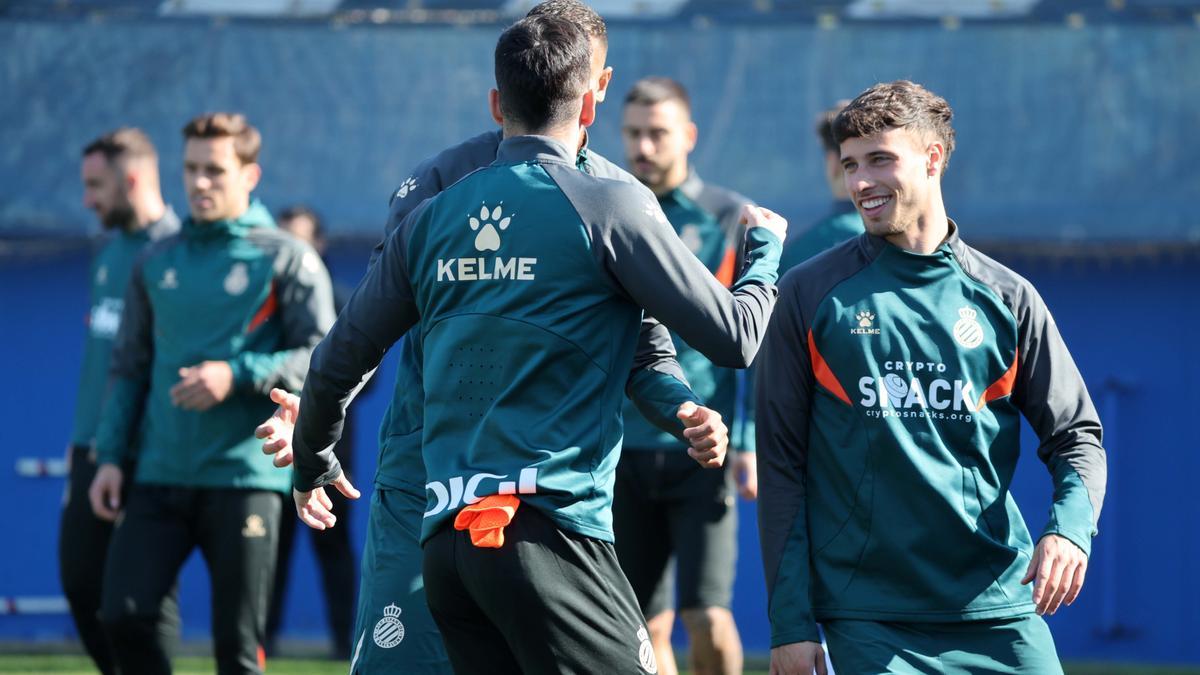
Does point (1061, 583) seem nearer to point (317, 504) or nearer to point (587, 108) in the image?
point (587, 108)

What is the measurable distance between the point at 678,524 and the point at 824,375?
249cm

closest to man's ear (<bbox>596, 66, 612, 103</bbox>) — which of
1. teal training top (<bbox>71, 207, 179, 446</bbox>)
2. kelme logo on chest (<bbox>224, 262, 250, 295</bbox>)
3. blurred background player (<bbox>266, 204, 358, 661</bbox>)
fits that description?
kelme logo on chest (<bbox>224, 262, 250, 295</bbox>)

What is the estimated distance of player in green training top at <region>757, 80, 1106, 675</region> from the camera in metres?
3.99

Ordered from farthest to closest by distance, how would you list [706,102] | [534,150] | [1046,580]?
1. [706,102]
2. [1046,580]
3. [534,150]

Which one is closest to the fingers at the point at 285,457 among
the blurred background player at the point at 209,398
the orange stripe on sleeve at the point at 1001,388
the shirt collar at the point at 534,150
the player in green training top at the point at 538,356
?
the player in green training top at the point at 538,356

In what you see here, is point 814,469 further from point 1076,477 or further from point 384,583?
point 384,583

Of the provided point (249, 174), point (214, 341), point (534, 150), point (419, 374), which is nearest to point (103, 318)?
point (249, 174)

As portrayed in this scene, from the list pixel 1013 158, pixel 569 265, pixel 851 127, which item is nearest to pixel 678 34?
pixel 1013 158

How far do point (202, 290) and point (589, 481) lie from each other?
346 cm

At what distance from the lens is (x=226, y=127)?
669 centimetres

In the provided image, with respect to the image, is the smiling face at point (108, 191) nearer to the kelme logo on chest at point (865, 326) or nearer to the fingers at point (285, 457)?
the fingers at point (285, 457)

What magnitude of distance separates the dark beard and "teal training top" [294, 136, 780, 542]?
15.8 feet

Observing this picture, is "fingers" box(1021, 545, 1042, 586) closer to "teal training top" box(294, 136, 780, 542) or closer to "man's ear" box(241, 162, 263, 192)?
"teal training top" box(294, 136, 780, 542)

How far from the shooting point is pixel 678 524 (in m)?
6.52
